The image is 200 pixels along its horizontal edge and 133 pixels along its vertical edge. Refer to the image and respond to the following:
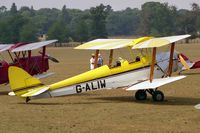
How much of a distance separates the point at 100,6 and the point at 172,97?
441 ft

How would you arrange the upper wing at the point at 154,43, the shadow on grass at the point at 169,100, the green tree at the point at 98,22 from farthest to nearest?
the green tree at the point at 98,22 → the shadow on grass at the point at 169,100 → the upper wing at the point at 154,43

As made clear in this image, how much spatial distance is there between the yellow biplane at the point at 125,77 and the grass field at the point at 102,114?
39 centimetres

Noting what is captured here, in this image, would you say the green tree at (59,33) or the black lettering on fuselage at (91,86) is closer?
the black lettering on fuselage at (91,86)

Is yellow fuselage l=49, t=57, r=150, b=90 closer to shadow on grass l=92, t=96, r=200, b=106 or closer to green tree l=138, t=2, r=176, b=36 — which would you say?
shadow on grass l=92, t=96, r=200, b=106

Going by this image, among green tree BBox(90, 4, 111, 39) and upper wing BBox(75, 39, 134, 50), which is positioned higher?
upper wing BBox(75, 39, 134, 50)

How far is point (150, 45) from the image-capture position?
15.4 meters

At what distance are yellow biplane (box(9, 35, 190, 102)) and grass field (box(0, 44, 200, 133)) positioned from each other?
395 millimetres

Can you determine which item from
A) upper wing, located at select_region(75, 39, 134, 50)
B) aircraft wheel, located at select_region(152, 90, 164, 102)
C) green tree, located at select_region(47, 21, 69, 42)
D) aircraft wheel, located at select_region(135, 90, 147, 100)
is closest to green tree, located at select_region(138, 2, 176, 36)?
green tree, located at select_region(47, 21, 69, 42)

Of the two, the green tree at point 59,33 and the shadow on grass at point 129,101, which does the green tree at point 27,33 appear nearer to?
the green tree at point 59,33

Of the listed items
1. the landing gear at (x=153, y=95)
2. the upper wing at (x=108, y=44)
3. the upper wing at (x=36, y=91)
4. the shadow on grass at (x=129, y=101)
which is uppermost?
the upper wing at (x=108, y=44)

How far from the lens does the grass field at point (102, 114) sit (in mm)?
11742

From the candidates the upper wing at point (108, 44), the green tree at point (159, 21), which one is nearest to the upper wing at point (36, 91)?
the upper wing at point (108, 44)

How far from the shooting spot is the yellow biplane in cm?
1561

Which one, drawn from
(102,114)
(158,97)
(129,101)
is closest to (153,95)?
(158,97)
